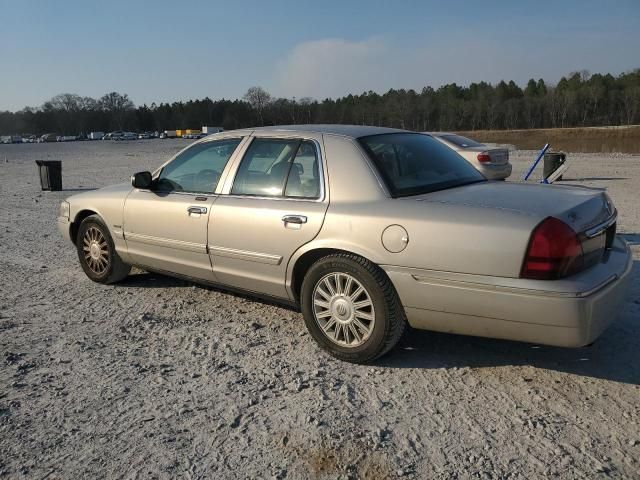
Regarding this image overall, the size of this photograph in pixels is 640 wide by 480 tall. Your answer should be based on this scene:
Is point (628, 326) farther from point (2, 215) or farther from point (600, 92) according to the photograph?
point (600, 92)

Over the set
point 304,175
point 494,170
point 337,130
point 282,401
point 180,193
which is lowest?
point 282,401

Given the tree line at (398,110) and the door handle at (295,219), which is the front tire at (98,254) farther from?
the tree line at (398,110)

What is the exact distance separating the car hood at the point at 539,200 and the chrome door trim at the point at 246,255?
1.15 meters

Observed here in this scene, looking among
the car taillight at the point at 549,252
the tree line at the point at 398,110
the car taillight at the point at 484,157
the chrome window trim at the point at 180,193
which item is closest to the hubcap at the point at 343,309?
the car taillight at the point at 549,252

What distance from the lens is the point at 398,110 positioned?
111500 mm

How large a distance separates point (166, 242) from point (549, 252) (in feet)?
10.4

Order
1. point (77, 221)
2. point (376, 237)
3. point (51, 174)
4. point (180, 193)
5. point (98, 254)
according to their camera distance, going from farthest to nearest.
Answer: point (51, 174) → point (77, 221) → point (98, 254) → point (180, 193) → point (376, 237)

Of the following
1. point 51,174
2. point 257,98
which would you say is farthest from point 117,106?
point 51,174

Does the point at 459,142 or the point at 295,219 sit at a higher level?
the point at 459,142

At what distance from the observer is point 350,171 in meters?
3.80

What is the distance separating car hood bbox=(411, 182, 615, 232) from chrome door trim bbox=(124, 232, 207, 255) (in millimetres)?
1932

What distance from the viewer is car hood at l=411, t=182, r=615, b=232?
3.15 metres

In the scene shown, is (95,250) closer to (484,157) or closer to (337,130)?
(337,130)

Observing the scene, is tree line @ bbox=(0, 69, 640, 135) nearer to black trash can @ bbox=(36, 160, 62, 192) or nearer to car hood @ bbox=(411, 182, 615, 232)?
black trash can @ bbox=(36, 160, 62, 192)
